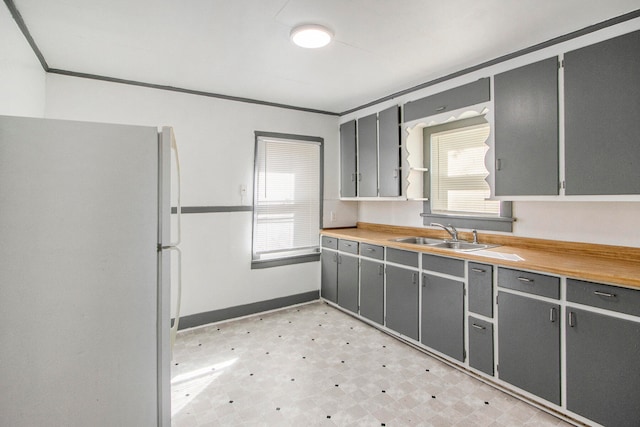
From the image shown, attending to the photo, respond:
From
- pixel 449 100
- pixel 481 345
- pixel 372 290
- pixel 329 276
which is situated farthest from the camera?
pixel 329 276

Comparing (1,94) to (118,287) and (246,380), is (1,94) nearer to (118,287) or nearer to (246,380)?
(118,287)

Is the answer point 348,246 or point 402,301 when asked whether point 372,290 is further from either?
point 348,246

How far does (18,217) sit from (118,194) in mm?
350

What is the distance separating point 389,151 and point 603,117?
5.97 feet

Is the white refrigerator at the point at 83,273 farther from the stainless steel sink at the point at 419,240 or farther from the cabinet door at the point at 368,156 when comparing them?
the cabinet door at the point at 368,156

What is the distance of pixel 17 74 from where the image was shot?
6.95 ft

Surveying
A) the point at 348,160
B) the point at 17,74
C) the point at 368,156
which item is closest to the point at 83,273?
the point at 17,74

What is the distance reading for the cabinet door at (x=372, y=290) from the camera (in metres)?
3.30

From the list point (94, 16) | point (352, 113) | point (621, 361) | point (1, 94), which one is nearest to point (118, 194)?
point (1, 94)

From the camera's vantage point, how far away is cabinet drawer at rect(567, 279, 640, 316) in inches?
67.8

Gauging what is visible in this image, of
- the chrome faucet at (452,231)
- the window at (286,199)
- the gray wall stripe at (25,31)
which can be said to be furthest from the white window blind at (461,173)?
the gray wall stripe at (25,31)

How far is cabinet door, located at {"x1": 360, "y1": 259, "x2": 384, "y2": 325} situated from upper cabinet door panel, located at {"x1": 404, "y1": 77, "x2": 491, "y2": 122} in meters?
1.56

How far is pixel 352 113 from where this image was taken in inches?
165

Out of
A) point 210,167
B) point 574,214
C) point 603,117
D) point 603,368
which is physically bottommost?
point 603,368
